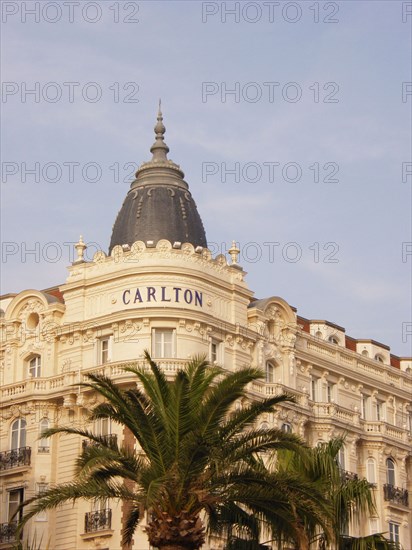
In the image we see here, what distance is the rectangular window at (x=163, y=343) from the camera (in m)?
60.9

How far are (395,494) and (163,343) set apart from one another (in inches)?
697

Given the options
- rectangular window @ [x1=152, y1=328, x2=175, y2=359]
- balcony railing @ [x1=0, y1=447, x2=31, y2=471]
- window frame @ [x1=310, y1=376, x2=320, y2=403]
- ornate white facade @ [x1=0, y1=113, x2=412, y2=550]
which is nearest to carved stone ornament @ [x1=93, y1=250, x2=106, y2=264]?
ornate white facade @ [x1=0, y1=113, x2=412, y2=550]

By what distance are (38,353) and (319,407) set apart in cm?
1447

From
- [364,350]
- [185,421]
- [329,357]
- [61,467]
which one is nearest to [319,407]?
[329,357]

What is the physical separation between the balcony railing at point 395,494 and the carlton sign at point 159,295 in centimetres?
1640

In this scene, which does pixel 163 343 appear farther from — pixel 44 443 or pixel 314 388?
pixel 314 388

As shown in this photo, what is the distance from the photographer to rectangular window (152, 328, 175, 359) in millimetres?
60875

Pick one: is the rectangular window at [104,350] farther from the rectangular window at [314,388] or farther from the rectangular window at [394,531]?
the rectangular window at [394,531]

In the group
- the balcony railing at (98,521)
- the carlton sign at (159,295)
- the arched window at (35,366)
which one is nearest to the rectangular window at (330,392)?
the carlton sign at (159,295)

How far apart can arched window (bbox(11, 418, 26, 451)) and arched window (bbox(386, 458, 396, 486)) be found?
1995 centimetres

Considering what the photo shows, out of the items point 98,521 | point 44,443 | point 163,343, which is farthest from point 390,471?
point 44,443

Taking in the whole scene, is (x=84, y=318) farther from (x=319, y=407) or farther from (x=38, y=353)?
(x=319, y=407)

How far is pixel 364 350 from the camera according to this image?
76.4 m

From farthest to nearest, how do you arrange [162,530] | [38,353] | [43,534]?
[38,353], [43,534], [162,530]
